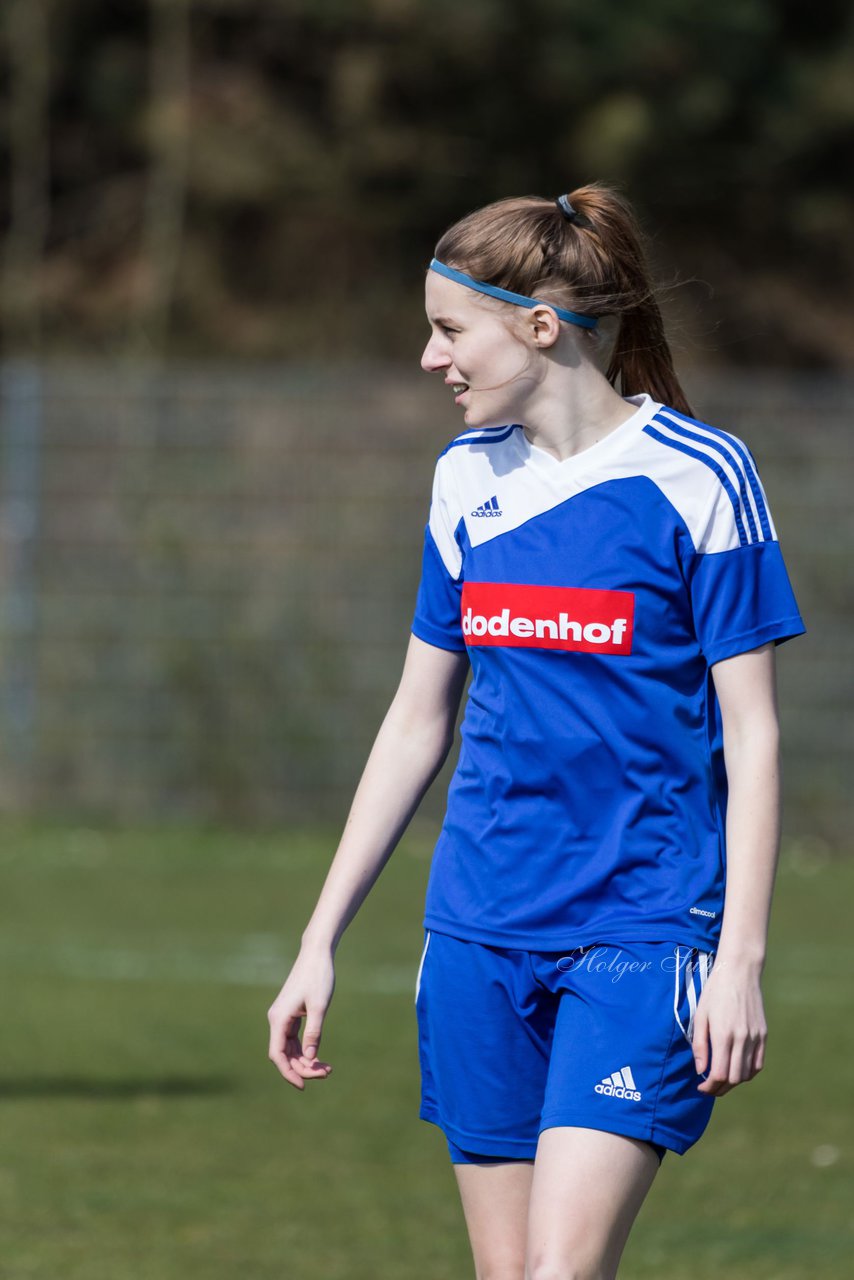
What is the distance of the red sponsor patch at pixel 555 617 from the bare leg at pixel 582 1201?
0.67 meters

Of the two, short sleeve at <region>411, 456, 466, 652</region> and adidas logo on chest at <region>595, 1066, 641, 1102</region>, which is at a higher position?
short sleeve at <region>411, 456, 466, 652</region>

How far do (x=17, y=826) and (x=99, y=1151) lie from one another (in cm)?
724

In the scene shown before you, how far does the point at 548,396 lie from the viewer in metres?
3.14

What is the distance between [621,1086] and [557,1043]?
0.42ft

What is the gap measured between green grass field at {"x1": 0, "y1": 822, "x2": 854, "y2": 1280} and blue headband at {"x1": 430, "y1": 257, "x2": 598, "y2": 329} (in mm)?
2713

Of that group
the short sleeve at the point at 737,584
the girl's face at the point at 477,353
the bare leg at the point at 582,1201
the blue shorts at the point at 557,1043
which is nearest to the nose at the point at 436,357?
the girl's face at the point at 477,353

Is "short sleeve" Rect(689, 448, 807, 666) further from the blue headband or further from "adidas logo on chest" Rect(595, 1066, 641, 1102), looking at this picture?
"adidas logo on chest" Rect(595, 1066, 641, 1102)

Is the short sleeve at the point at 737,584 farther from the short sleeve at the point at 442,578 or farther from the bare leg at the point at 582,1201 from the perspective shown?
the bare leg at the point at 582,1201

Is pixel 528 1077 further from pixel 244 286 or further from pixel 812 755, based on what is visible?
pixel 244 286

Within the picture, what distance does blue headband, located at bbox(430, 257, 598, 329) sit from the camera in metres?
3.07

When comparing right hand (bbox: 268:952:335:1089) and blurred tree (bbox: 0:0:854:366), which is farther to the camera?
blurred tree (bbox: 0:0:854:366)

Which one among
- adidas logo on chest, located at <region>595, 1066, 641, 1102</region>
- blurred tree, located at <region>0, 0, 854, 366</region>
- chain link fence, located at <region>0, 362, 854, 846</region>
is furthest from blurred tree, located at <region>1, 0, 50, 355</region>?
adidas logo on chest, located at <region>595, 1066, 641, 1102</region>

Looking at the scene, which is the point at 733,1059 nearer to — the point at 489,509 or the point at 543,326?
the point at 489,509

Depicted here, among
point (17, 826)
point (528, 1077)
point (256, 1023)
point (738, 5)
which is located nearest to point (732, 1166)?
point (256, 1023)
